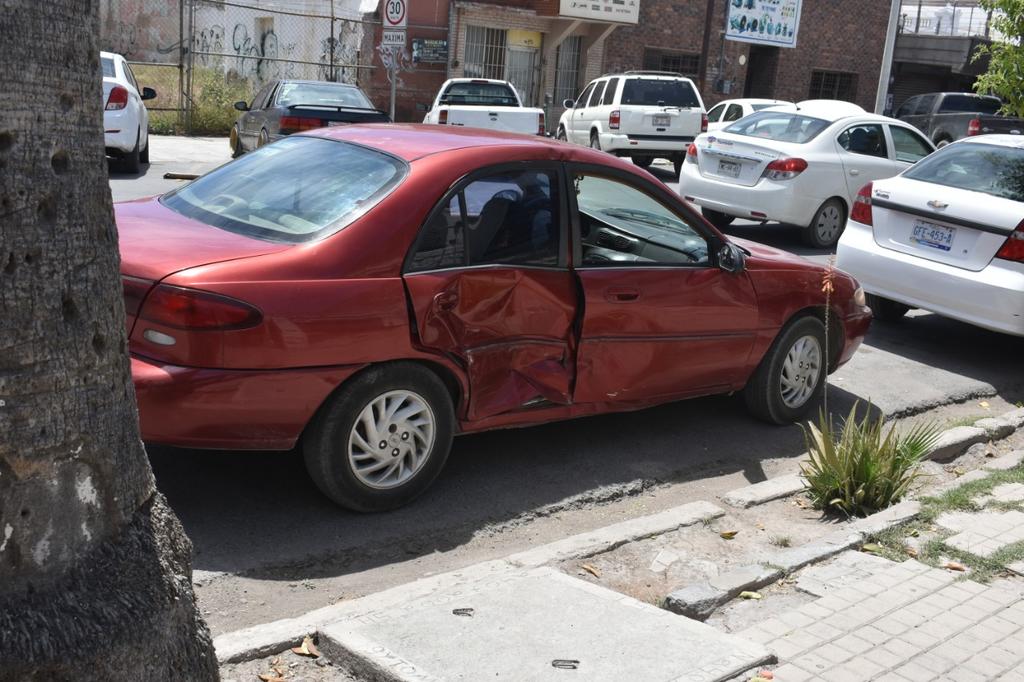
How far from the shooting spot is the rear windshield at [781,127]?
46.0ft

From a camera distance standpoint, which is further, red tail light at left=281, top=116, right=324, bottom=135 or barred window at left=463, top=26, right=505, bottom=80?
barred window at left=463, top=26, right=505, bottom=80

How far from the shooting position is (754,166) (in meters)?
13.5

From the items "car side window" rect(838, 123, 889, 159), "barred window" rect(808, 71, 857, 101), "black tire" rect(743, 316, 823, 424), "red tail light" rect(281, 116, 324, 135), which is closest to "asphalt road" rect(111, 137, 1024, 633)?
"black tire" rect(743, 316, 823, 424)

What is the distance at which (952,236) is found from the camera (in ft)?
28.4

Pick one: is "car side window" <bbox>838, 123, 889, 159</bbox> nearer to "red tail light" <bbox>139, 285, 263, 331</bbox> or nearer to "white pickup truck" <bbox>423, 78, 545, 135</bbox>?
"white pickup truck" <bbox>423, 78, 545, 135</bbox>

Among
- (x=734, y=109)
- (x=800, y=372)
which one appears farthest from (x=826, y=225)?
(x=734, y=109)

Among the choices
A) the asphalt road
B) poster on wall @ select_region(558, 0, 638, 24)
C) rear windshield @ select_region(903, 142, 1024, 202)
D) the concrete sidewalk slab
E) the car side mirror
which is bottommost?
the asphalt road

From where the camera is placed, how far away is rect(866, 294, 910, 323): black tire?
33.8ft

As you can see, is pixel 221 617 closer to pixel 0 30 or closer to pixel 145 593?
pixel 145 593

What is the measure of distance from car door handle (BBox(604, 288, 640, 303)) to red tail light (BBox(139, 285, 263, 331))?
186 centimetres

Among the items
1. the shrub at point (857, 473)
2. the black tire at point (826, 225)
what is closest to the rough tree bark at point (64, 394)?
the shrub at point (857, 473)

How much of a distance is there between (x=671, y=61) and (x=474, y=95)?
49.9 feet

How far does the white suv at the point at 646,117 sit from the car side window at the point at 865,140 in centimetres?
862

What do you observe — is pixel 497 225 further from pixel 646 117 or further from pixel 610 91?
pixel 610 91
